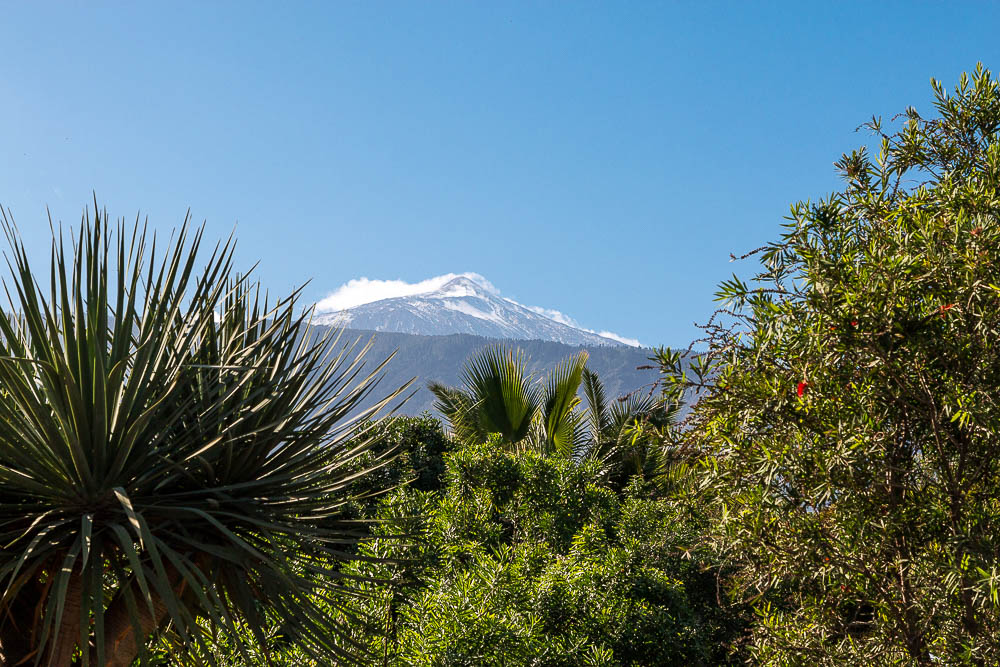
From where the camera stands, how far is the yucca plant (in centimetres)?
344

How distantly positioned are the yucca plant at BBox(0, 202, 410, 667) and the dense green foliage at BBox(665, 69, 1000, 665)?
6.88 feet

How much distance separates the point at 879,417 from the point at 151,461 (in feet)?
11.0

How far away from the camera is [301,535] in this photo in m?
4.11

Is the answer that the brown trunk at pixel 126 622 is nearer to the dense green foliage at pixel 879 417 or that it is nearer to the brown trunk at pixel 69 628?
the brown trunk at pixel 69 628

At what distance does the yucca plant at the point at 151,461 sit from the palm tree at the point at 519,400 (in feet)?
20.0

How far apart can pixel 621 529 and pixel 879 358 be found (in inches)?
207

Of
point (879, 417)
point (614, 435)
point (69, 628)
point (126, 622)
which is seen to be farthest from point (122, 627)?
point (614, 435)

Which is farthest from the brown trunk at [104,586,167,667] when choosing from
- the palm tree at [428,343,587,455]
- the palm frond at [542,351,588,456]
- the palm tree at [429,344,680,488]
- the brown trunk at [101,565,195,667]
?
the palm frond at [542,351,588,456]

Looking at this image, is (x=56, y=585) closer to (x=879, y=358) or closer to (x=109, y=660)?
(x=109, y=660)

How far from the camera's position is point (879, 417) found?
347 cm

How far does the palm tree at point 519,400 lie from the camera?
10977mm

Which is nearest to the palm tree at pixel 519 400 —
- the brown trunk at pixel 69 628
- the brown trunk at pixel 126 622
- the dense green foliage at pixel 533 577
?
the dense green foliage at pixel 533 577

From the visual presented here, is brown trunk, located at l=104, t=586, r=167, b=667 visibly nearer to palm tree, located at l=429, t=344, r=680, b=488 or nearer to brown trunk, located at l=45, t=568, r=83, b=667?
brown trunk, located at l=45, t=568, r=83, b=667

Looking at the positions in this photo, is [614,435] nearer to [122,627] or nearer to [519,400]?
[519,400]
